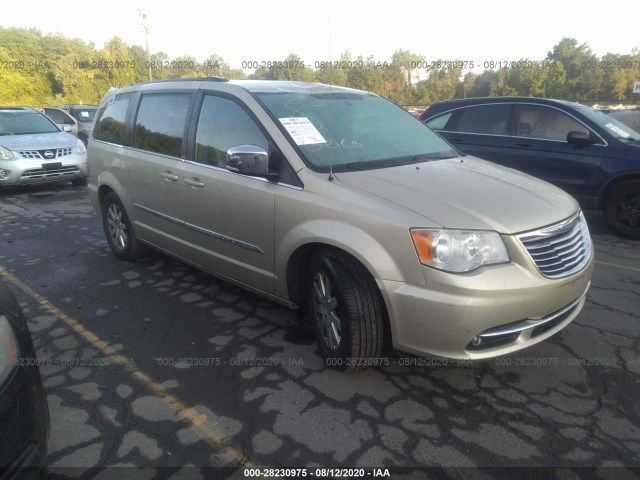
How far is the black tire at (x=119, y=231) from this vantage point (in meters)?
4.92

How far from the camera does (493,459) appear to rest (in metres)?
2.29

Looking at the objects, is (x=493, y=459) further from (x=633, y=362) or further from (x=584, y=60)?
(x=584, y=60)

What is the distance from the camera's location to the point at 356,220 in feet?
8.86

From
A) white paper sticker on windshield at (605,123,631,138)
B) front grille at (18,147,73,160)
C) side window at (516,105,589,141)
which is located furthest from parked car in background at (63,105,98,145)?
white paper sticker on windshield at (605,123,631,138)

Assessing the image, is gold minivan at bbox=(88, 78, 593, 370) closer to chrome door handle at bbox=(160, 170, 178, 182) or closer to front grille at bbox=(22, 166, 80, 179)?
chrome door handle at bbox=(160, 170, 178, 182)

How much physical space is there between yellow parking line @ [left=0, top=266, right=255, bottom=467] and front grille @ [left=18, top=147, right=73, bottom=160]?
5488mm

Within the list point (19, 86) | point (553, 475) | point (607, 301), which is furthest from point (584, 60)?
point (19, 86)

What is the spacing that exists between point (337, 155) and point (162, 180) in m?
1.74

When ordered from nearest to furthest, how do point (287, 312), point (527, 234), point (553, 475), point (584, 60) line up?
point (553, 475) → point (527, 234) → point (287, 312) → point (584, 60)

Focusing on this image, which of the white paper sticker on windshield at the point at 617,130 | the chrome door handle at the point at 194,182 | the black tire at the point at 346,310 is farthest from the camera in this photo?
the white paper sticker on windshield at the point at 617,130

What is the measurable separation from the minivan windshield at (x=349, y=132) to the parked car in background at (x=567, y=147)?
2.99 meters

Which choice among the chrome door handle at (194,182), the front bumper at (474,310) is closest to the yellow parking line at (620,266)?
the front bumper at (474,310)

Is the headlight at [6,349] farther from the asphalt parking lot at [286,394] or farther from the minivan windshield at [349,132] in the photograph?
the minivan windshield at [349,132]

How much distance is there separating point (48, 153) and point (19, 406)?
840cm
